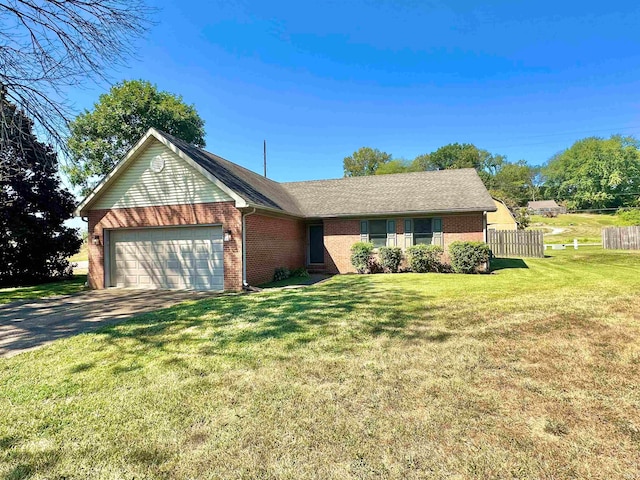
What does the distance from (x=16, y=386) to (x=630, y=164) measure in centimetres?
8251

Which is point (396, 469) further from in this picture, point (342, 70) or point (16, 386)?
point (342, 70)

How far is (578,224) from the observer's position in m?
49.9

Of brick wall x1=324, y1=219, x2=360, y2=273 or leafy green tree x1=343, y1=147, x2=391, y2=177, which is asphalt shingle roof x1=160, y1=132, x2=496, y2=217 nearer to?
brick wall x1=324, y1=219, x2=360, y2=273

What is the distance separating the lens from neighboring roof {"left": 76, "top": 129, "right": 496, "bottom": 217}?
11430 millimetres

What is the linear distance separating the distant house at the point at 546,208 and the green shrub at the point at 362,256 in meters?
57.2

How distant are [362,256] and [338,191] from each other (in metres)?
4.71

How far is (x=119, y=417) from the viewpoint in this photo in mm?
3109

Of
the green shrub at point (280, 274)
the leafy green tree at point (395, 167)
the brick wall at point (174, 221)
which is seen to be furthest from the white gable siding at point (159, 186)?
the leafy green tree at point (395, 167)

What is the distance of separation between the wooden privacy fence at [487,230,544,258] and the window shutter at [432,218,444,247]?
29.8ft

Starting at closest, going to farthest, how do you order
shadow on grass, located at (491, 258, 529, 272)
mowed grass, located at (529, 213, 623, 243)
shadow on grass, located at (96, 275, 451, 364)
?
shadow on grass, located at (96, 275, 451, 364)
shadow on grass, located at (491, 258, 529, 272)
mowed grass, located at (529, 213, 623, 243)

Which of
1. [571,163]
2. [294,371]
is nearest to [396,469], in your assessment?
[294,371]

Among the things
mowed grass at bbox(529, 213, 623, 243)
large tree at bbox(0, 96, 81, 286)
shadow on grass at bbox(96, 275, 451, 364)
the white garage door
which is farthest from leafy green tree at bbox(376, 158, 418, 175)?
shadow on grass at bbox(96, 275, 451, 364)

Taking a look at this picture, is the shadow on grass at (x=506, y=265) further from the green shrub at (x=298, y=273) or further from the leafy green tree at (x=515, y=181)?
the leafy green tree at (x=515, y=181)

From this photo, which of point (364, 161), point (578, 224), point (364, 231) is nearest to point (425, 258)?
point (364, 231)
